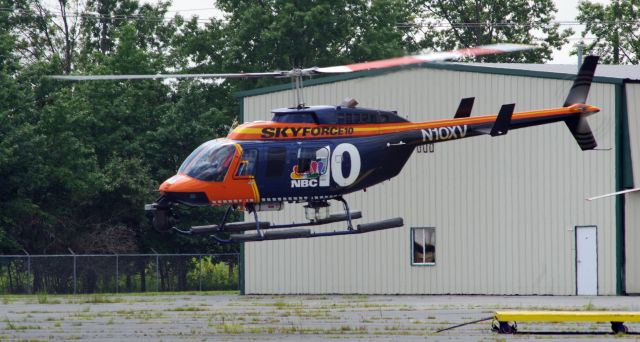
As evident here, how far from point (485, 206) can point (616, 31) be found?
45.1 m

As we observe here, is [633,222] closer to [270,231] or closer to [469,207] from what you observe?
[469,207]

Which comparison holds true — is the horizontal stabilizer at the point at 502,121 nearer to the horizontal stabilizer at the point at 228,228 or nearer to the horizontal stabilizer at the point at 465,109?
the horizontal stabilizer at the point at 465,109

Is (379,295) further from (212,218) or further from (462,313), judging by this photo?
(212,218)

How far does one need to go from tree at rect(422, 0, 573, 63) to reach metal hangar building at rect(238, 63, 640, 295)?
131 feet

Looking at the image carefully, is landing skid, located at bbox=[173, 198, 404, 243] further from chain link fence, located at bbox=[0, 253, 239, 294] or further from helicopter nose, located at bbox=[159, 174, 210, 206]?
chain link fence, located at bbox=[0, 253, 239, 294]

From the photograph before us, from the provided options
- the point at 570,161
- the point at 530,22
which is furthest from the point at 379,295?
the point at 530,22

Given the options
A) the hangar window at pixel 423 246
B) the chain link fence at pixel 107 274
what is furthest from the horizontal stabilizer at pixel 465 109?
the chain link fence at pixel 107 274

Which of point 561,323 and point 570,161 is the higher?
point 570,161

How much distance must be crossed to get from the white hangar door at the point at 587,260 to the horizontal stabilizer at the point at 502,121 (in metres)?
10.4

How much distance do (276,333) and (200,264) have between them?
2544 cm

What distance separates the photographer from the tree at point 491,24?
8550 cm

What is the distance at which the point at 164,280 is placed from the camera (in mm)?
55125

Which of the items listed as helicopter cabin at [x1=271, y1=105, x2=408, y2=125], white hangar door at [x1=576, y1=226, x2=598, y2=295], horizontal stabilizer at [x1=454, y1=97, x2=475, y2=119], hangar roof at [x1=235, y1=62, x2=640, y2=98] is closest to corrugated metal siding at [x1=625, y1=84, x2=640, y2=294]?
hangar roof at [x1=235, y1=62, x2=640, y2=98]

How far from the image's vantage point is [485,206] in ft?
143
